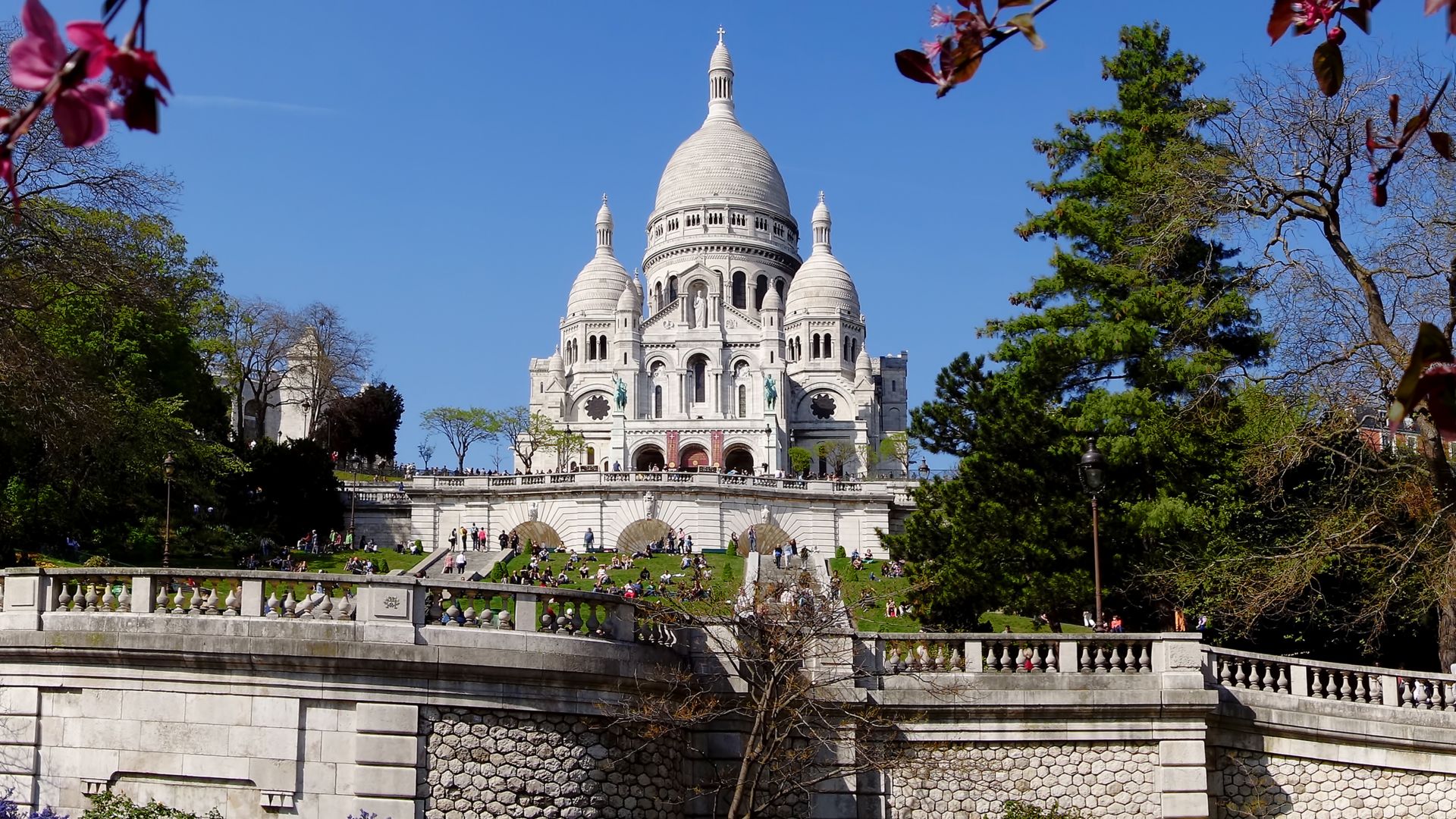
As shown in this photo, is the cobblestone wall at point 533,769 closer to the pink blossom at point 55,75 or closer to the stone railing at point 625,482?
the pink blossom at point 55,75

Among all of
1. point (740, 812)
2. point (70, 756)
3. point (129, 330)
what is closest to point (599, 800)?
point (740, 812)

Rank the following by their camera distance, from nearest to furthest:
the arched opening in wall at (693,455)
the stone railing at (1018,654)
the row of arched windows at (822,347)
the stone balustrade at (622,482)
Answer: the stone railing at (1018,654) → the stone balustrade at (622,482) → the arched opening in wall at (693,455) → the row of arched windows at (822,347)

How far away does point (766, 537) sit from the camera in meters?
63.8

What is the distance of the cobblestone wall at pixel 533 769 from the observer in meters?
15.9

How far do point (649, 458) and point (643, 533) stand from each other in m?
32.7

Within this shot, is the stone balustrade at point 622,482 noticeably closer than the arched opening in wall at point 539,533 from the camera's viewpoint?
No

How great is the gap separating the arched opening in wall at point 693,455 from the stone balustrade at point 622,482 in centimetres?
2712

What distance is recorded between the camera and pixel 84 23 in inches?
123

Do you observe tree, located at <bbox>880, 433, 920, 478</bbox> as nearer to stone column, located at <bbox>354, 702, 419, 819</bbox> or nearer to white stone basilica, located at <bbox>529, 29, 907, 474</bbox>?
white stone basilica, located at <bbox>529, 29, 907, 474</bbox>

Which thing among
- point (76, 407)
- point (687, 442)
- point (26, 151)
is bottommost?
point (76, 407)

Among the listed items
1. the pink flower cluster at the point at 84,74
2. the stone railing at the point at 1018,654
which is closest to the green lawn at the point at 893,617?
the stone railing at the point at 1018,654

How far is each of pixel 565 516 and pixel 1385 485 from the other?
145 feet

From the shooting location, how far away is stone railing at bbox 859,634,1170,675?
18875 millimetres

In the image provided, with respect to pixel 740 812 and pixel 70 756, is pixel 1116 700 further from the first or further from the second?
pixel 70 756
